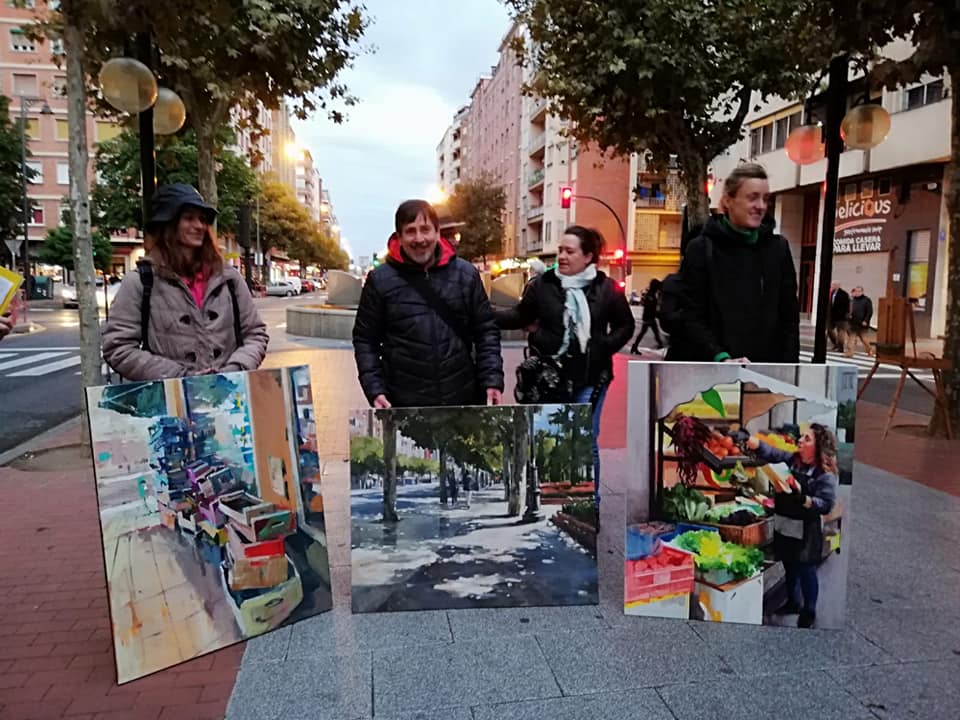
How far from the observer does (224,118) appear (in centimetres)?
1454

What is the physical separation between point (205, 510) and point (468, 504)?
45.2 inches

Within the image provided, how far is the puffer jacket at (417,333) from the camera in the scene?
3.53 metres

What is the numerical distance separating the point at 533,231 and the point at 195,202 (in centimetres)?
6199

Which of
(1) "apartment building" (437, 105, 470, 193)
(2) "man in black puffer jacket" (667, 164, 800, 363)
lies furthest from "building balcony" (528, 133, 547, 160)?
(2) "man in black puffer jacket" (667, 164, 800, 363)

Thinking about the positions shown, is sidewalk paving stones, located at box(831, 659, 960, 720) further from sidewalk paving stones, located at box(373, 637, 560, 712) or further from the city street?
the city street

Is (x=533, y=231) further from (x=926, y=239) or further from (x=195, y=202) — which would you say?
(x=195, y=202)

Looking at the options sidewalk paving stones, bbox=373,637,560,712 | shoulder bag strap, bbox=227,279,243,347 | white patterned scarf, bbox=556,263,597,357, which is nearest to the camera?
sidewalk paving stones, bbox=373,637,560,712

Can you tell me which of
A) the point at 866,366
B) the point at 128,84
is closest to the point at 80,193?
the point at 128,84

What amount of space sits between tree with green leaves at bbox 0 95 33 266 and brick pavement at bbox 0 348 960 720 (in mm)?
39243

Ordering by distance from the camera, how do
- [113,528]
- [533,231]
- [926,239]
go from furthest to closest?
1. [533,231]
2. [926,239]
3. [113,528]

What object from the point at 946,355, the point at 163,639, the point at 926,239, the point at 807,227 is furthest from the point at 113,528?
the point at 807,227

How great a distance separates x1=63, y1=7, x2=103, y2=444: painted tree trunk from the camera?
20.0 ft

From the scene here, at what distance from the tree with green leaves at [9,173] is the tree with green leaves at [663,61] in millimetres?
34448

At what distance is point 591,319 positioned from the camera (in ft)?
13.0
